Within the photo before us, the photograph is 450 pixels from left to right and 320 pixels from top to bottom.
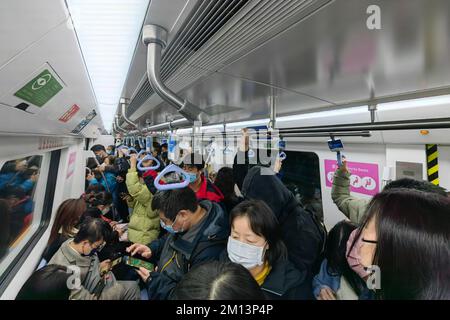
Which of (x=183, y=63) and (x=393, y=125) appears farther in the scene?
(x=183, y=63)

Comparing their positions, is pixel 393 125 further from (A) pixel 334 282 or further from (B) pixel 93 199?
(B) pixel 93 199

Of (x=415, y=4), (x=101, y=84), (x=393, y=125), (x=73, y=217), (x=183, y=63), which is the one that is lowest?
(x=73, y=217)

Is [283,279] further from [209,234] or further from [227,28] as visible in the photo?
[227,28]

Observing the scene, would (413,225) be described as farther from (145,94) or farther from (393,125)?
(145,94)

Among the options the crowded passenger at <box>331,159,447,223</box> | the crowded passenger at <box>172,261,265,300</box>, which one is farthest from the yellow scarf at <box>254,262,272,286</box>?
the crowded passenger at <box>331,159,447,223</box>

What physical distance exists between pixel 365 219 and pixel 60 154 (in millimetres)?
4890

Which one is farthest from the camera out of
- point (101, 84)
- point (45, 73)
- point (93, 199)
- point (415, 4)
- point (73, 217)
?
point (93, 199)

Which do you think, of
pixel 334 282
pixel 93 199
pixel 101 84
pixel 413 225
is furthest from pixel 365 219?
pixel 93 199

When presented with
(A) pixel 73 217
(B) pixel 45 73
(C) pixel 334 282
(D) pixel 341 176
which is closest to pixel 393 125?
(D) pixel 341 176

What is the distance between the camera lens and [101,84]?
2.03 m

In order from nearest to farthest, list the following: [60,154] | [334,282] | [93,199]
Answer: [334,282] → [93,199] → [60,154]

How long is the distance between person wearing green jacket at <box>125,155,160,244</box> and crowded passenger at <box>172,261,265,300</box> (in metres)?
1.77

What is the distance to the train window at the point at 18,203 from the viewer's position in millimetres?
2039

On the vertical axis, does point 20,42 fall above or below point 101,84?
below
